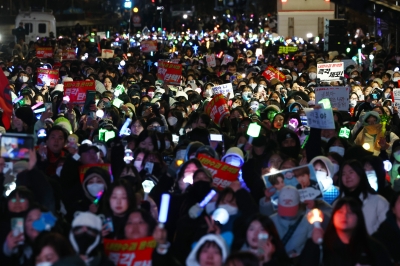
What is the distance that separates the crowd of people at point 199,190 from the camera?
7773mm

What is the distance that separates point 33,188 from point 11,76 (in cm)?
1602

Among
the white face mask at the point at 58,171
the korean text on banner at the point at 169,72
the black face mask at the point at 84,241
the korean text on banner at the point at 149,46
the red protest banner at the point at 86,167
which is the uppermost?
the korean text on banner at the point at 149,46

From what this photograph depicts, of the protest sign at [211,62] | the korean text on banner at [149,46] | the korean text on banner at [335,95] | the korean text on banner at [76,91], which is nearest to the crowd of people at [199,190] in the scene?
the korean text on banner at [335,95]

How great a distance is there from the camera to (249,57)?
34188 mm

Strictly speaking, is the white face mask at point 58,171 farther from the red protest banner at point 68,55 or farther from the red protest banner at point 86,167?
the red protest banner at point 68,55

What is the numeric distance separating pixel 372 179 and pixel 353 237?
2.19 metres

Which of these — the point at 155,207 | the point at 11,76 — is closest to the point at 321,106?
the point at 155,207

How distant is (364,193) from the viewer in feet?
30.0

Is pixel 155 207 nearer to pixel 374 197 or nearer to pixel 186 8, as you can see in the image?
pixel 374 197

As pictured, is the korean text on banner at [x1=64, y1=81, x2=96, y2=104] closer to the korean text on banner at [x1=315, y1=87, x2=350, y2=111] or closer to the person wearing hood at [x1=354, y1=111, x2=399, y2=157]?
the korean text on banner at [x1=315, y1=87, x2=350, y2=111]

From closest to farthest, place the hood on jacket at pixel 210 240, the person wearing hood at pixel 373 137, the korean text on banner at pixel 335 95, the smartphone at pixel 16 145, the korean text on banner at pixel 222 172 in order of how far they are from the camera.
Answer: the hood on jacket at pixel 210 240 < the smartphone at pixel 16 145 < the korean text on banner at pixel 222 172 < the person wearing hood at pixel 373 137 < the korean text on banner at pixel 335 95

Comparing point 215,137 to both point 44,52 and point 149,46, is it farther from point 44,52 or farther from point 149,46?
point 149,46

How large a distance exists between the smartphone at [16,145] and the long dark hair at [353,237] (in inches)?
99.1

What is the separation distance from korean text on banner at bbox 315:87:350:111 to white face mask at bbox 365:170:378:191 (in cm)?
669
